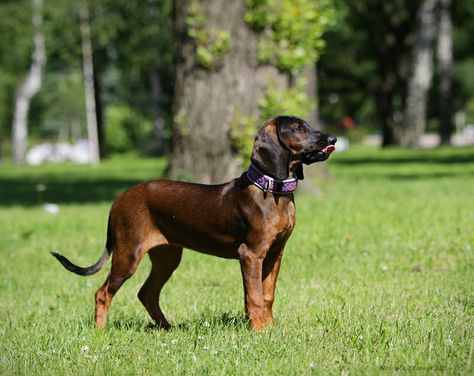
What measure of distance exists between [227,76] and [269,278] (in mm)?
7534

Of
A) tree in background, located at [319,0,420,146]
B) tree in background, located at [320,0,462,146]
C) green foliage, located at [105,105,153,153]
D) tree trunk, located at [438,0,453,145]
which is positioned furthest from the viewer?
green foliage, located at [105,105,153,153]

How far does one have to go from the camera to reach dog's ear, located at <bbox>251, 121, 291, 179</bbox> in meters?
5.54

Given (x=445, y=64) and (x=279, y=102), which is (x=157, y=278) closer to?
(x=279, y=102)

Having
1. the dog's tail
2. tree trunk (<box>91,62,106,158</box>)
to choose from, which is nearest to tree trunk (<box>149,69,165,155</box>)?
tree trunk (<box>91,62,106,158</box>)

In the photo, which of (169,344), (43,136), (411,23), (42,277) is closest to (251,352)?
(169,344)

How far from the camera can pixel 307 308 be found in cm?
661

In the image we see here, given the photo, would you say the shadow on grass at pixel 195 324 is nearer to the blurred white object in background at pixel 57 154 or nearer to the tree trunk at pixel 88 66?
the tree trunk at pixel 88 66

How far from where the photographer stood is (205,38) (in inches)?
510

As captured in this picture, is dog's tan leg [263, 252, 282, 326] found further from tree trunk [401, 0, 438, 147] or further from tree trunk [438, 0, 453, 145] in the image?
tree trunk [438, 0, 453, 145]

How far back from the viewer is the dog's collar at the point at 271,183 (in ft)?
18.2

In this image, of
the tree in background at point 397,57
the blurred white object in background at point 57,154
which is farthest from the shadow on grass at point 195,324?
the blurred white object in background at point 57,154

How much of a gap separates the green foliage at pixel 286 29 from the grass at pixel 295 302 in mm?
2280

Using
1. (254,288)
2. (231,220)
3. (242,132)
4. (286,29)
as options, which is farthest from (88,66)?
(254,288)

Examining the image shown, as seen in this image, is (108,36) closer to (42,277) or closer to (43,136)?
(42,277)
